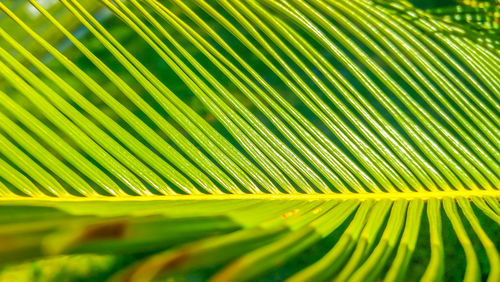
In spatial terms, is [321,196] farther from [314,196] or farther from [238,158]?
[238,158]

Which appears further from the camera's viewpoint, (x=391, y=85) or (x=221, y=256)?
(x=391, y=85)

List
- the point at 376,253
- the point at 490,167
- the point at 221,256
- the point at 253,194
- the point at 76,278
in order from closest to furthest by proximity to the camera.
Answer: the point at 221,256 < the point at 376,253 < the point at 253,194 < the point at 490,167 < the point at 76,278

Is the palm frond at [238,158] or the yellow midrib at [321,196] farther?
the yellow midrib at [321,196]

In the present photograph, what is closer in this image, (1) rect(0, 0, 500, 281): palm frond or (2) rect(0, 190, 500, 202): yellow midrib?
(1) rect(0, 0, 500, 281): palm frond

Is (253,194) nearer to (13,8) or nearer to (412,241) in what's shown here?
(412,241)

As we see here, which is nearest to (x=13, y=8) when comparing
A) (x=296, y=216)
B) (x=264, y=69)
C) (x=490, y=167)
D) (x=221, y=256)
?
(x=264, y=69)

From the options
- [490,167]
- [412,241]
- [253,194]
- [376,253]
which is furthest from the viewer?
[490,167]

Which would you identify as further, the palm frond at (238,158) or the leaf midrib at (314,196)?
the leaf midrib at (314,196)

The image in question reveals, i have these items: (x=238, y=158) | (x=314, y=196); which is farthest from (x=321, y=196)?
(x=238, y=158)
